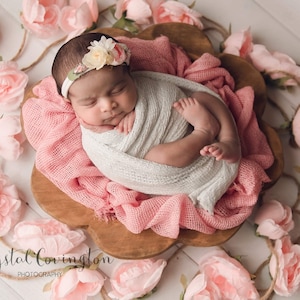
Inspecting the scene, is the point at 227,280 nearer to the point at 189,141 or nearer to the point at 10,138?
the point at 189,141

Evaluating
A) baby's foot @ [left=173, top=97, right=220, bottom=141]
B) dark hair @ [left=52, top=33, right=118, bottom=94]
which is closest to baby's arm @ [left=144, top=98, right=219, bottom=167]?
baby's foot @ [left=173, top=97, right=220, bottom=141]

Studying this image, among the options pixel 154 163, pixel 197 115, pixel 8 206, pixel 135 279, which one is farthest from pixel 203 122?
pixel 8 206

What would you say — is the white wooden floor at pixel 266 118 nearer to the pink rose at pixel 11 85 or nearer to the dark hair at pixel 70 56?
the pink rose at pixel 11 85

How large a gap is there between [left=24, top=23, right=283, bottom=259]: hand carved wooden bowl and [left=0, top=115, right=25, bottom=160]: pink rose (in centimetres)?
7

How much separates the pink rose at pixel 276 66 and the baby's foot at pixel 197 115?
301 millimetres

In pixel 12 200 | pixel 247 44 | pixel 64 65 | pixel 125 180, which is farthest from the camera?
pixel 247 44

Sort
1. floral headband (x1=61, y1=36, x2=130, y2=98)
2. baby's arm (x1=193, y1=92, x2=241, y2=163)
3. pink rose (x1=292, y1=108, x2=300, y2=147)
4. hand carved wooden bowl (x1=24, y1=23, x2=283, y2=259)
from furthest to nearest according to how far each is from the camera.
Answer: pink rose (x1=292, y1=108, x2=300, y2=147), hand carved wooden bowl (x1=24, y1=23, x2=283, y2=259), baby's arm (x1=193, y1=92, x2=241, y2=163), floral headband (x1=61, y1=36, x2=130, y2=98)

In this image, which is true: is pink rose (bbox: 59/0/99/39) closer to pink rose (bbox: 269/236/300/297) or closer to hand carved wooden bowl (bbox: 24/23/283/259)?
hand carved wooden bowl (bbox: 24/23/283/259)

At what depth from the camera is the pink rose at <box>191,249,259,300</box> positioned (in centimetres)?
138

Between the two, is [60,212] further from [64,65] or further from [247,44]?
[247,44]

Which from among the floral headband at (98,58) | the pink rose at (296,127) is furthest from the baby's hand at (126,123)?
the pink rose at (296,127)

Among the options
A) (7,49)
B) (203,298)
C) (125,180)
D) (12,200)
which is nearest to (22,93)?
(7,49)

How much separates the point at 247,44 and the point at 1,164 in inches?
26.6

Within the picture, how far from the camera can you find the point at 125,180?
132 centimetres
